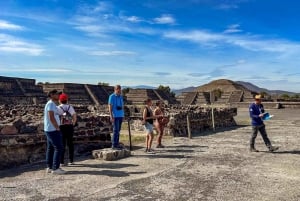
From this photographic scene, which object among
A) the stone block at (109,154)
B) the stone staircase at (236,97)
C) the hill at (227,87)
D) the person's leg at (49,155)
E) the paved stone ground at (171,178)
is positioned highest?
the hill at (227,87)

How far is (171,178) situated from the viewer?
8000 millimetres

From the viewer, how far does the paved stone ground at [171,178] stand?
6.73 metres

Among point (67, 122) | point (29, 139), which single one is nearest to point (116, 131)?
point (67, 122)

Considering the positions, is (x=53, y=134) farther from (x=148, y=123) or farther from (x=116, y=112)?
(x=148, y=123)

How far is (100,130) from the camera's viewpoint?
472 inches

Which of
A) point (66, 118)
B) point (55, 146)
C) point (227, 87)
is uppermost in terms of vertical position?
point (227, 87)


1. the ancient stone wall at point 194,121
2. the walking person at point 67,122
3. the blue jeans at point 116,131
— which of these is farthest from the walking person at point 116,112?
the ancient stone wall at point 194,121

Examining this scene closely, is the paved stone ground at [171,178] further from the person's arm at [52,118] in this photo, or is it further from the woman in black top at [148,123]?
the person's arm at [52,118]

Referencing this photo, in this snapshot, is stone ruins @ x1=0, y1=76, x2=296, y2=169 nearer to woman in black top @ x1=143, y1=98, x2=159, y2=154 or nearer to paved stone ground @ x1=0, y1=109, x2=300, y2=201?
paved stone ground @ x1=0, y1=109, x2=300, y2=201

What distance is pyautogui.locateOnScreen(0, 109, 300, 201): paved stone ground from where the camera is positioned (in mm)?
6727

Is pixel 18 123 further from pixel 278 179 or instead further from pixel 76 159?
pixel 278 179

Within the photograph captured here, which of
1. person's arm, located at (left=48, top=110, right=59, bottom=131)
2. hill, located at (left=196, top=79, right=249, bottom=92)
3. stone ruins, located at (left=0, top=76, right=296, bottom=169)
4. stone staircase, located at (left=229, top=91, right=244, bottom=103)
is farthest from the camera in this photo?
hill, located at (left=196, top=79, right=249, bottom=92)

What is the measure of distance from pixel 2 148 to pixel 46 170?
1288 mm

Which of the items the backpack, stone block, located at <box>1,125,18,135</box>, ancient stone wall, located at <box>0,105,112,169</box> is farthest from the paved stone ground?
the backpack
